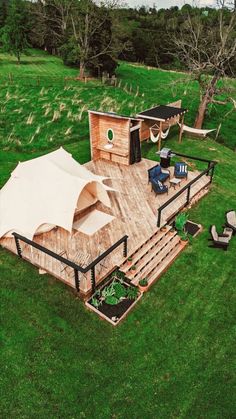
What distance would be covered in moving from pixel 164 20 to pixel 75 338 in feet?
297

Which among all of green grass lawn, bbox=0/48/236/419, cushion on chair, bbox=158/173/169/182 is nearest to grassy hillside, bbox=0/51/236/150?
cushion on chair, bbox=158/173/169/182

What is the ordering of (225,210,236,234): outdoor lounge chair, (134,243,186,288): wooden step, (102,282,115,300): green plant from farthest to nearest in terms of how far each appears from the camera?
(225,210,236,234): outdoor lounge chair < (134,243,186,288): wooden step < (102,282,115,300): green plant

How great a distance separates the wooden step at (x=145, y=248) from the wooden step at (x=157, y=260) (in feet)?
1.29

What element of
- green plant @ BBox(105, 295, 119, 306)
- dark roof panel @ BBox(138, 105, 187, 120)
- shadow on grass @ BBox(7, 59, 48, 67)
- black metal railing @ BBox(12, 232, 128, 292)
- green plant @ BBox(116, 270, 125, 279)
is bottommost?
green plant @ BBox(105, 295, 119, 306)

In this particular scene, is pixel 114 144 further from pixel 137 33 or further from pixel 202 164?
pixel 137 33

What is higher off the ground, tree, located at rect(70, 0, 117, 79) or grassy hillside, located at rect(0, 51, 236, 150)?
tree, located at rect(70, 0, 117, 79)

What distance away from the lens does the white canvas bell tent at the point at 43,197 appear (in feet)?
37.7

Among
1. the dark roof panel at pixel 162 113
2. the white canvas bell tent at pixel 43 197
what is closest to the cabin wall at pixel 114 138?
the dark roof panel at pixel 162 113

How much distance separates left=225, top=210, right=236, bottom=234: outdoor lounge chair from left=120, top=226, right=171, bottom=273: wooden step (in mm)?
2835

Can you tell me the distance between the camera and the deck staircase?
429 inches

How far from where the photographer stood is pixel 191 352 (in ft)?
29.0

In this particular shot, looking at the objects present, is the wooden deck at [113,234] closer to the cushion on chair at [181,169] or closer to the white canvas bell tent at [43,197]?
the cushion on chair at [181,169]

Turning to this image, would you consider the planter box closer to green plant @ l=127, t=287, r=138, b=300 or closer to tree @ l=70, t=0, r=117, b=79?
green plant @ l=127, t=287, r=138, b=300

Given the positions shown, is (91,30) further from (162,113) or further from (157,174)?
(157,174)
